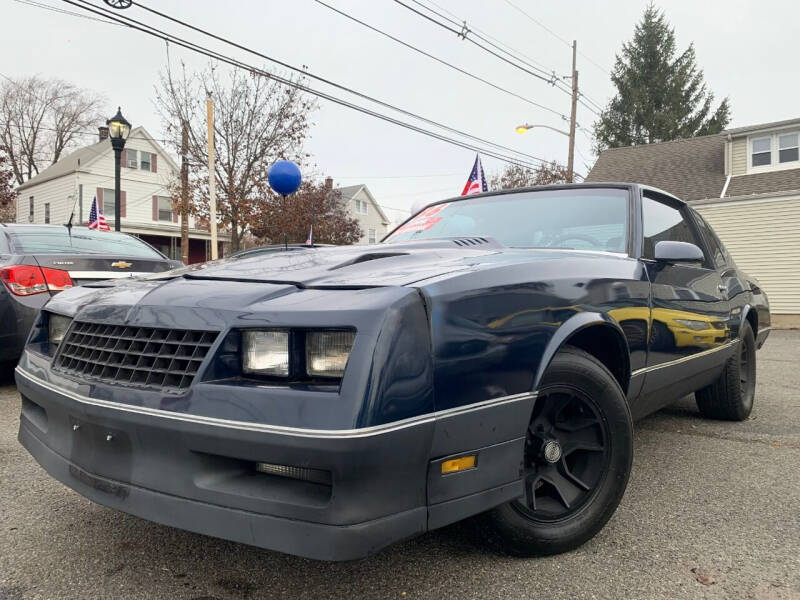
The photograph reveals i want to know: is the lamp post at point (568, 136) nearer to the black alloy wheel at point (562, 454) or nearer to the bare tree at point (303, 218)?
the bare tree at point (303, 218)

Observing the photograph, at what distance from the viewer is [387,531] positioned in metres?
1.48

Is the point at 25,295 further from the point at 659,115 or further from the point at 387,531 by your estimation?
the point at 659,115

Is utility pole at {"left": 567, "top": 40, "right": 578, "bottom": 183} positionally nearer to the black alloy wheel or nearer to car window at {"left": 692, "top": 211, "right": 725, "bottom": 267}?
car window at {"left": 692, "top": 211, "right": 725, "bottom": 267}

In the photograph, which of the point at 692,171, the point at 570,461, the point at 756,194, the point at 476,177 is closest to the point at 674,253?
the point at 570,461

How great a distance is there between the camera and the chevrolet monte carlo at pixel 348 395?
57.9 inches

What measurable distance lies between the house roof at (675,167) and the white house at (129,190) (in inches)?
750

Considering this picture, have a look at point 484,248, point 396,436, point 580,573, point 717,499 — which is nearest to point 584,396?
point 580,573

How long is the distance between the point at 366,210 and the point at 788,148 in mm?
30758

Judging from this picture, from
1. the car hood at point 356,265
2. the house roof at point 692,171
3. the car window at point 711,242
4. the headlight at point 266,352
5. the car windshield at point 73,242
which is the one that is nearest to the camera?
the headlight at point 266,352

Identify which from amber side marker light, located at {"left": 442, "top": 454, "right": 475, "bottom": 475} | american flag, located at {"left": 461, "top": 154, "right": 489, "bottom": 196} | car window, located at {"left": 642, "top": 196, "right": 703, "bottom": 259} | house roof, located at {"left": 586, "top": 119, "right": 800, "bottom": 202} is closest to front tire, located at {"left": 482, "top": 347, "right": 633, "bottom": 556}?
amber side marker light, located at {"left": 442, "top": 454, "right": 475, "bottom": 475}

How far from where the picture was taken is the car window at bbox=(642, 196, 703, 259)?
296 cm

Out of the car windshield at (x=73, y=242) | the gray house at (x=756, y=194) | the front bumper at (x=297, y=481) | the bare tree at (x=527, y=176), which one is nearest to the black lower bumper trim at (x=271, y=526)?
the front bumper at (x=297, y=481)

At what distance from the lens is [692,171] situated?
19594 mm

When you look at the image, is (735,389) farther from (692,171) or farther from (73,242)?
(692,171)
